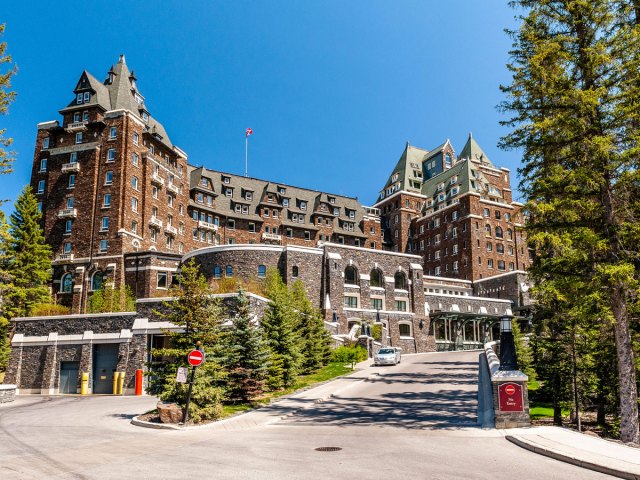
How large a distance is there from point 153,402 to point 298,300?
13.6 m

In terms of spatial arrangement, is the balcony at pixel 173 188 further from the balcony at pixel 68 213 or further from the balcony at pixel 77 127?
the balcony at pixel 77 127

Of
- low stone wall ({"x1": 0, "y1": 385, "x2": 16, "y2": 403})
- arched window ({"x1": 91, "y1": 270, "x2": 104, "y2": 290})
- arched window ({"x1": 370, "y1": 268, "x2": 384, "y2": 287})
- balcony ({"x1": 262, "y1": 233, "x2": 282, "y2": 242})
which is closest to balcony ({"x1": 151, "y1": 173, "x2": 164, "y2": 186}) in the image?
arched window ({"x1": 91, "y1": 270, "x2": 104, "y2": 290})

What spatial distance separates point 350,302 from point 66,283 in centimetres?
2888

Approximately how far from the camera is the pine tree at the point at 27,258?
4387 centimetres

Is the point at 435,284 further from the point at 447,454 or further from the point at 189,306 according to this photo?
the point at 447,454

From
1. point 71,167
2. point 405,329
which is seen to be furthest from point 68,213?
point 405,329

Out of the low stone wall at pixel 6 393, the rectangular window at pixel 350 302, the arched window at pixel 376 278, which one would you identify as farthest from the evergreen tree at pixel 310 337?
the arched window at pixel 376 278

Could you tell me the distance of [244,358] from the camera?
22.4 m

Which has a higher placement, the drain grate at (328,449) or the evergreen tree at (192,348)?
the evergreen tree at (192,348)

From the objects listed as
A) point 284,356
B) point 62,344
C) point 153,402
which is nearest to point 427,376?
point 284,356

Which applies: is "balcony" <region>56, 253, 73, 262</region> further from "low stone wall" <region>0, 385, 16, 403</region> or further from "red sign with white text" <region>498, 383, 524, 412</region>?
"red sign with white text" <region>498, 383, 524, 412</region>

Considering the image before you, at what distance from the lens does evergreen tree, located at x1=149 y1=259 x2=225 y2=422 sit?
720 inches

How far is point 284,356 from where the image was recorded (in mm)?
25797

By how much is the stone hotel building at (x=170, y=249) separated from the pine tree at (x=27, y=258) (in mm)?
4334
